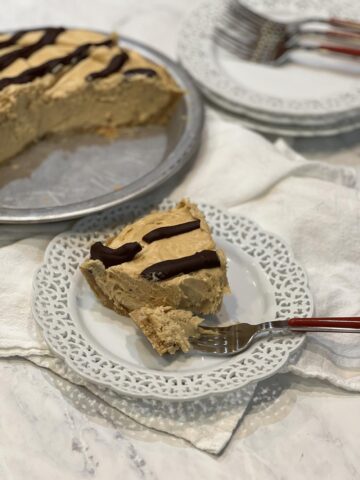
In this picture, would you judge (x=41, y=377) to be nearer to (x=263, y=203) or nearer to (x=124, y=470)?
(x=124, y=470)

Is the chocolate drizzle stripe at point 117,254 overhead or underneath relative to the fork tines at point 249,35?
A: overhead

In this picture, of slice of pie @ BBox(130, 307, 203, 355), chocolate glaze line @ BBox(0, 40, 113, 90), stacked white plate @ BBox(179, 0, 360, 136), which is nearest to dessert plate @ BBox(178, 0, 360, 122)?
stacked white plate @ BBox(179, 0, 360, 136)

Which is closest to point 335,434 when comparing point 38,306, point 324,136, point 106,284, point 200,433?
point 200,433

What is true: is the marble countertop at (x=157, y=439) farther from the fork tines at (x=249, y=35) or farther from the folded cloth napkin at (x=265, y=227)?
the fork tines at (x=249, y=35)

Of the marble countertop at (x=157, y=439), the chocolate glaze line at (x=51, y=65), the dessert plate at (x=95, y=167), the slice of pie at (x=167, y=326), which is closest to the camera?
the marble countertop at (x=157, y=439)

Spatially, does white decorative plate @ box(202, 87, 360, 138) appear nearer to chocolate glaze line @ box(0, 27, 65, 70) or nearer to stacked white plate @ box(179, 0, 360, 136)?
stacked white plate @ box(179, 0, 360, 136)

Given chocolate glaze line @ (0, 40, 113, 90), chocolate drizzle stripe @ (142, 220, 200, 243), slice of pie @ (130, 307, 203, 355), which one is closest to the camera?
slice of pie @ (130, 307, 203, 355)

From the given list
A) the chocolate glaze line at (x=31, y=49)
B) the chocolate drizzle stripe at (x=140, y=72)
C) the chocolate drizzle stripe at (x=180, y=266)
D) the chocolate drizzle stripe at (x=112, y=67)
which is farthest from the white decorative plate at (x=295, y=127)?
the chocolate drizzle stripe at (x=180, y=266)
